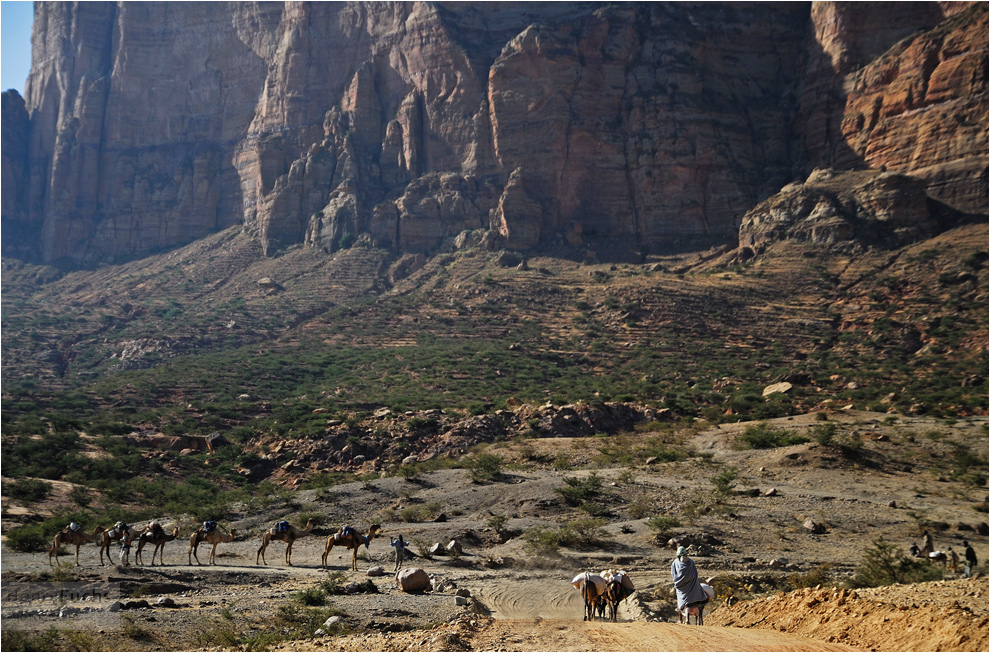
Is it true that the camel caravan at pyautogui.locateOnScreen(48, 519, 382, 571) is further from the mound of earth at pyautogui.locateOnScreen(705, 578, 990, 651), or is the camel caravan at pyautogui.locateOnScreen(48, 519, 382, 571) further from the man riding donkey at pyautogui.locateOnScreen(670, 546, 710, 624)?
the mound of earth at pyautogui.locateOnScreen(705, 578, 990, 651)

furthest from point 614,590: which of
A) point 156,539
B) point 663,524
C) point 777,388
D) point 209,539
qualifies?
point 777,388

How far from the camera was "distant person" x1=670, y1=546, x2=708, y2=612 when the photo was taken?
12703 millimetres

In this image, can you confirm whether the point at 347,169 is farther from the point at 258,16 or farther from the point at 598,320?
the point at 598,320

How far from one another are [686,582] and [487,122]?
3155 inches

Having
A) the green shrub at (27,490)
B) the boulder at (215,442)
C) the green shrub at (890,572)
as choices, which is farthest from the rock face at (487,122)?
the green shrub at (27,490)

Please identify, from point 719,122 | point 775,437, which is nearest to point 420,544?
point 775,437

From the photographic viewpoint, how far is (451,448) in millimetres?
37000

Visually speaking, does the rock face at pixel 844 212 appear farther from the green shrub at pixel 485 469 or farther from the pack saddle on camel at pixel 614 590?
the pack saddle on camel at pixel 614 590

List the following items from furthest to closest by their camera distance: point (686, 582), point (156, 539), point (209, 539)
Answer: point (209, 539) → point (156, 539) → point (686, 582)

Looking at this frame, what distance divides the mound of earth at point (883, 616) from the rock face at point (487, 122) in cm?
5858

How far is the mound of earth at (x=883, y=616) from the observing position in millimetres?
10703

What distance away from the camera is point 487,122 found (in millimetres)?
88188

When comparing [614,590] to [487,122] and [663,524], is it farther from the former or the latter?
[487,122]

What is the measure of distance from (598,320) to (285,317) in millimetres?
27818
